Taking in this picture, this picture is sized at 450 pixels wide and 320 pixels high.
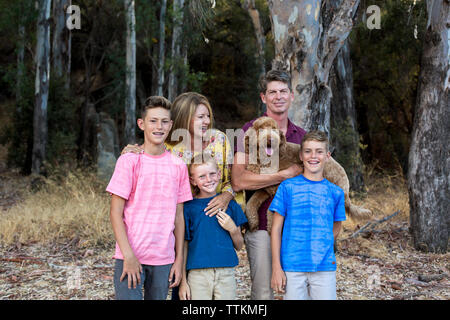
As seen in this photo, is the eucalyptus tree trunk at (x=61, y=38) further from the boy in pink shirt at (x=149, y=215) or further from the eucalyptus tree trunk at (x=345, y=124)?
the boy in pink shirt at (x=149, y=215)

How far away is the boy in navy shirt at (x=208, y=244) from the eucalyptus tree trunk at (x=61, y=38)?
1271 cm

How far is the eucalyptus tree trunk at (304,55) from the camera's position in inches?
187

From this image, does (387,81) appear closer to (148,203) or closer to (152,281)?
(148,203)

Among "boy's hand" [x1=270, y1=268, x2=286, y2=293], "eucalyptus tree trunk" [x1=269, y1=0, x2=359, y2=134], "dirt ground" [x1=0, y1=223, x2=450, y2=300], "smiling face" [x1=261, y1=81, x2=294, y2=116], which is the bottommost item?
"dirt ground" [x1=0, y1=223, x2=450, y2=300]

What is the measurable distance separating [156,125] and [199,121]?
1.20 ft

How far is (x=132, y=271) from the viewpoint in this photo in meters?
2.68

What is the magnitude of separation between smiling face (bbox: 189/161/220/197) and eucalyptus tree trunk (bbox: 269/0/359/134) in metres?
1.95

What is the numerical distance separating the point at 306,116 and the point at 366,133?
9.87 m

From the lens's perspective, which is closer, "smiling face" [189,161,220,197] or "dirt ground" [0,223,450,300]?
"smiling face" [189,161,220,197]

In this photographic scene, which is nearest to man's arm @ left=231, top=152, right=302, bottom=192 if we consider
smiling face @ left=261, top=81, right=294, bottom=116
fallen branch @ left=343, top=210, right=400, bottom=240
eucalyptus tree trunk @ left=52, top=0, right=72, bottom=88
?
smiling face @ left=261, top=81, right=294, bottom=116

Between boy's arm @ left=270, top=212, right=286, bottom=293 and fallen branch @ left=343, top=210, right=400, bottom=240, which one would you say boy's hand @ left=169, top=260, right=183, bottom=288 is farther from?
fallen branch @ left=343, top=210, right=400, bottom=240

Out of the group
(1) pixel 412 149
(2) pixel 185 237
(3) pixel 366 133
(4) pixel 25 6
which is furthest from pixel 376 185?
(4) pixel 25 6

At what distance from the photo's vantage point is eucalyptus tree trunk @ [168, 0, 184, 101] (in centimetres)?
1338
